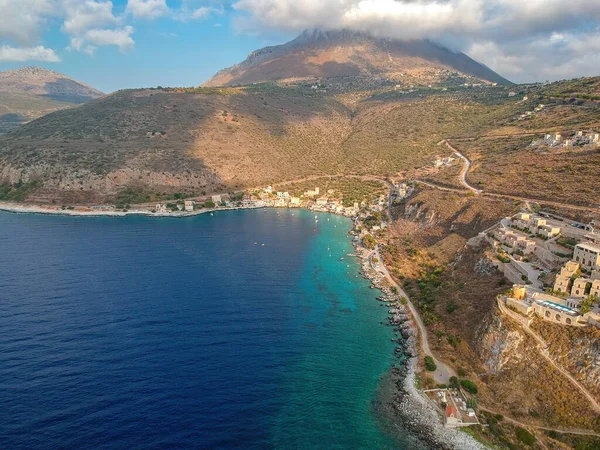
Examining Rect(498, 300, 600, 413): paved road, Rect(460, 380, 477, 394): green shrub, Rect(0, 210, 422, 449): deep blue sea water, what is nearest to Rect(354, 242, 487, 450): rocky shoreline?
Rect(0, 210, 422, 449): deep blue sea water

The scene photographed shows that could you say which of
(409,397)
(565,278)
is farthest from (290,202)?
(409,397)

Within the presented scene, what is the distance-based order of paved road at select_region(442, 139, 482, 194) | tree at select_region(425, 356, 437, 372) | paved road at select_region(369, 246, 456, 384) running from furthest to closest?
paved road at select_region(442, 139, 482, 194)
tree at select_region(425, 356, 437, 372)
paved road at select_region(369, 246, 456, 384)

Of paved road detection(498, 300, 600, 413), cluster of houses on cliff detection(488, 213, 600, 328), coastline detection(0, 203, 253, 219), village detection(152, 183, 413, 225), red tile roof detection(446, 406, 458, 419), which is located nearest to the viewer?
Answer: paved road detection(498, 300, 600, 413)

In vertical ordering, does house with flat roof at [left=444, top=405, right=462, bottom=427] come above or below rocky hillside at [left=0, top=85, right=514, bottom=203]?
below

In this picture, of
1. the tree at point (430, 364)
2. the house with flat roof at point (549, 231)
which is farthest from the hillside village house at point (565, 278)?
the tree at point (430, 364)

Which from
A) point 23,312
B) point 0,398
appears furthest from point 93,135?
point 0,398

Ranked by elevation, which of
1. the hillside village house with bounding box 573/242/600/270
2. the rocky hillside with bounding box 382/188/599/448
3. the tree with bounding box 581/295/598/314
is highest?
the hillside village house with bounding box 573/242/600/270

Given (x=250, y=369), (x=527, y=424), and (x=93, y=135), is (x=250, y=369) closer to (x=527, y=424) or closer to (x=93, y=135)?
(x=527, y=424)

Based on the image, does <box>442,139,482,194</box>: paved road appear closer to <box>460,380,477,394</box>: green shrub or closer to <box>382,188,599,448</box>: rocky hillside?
<box>382,188,599,448</box>: rocky hillside
